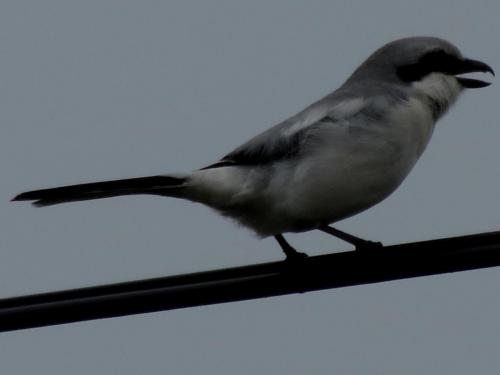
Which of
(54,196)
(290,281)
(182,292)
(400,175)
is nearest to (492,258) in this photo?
(290,281)

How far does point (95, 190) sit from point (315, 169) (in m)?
0.95

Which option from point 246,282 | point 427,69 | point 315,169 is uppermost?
point 427,69

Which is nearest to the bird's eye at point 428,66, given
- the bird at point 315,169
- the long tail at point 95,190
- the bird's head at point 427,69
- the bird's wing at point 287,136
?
the bird's head at point 427,69

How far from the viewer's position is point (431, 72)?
5219 mm

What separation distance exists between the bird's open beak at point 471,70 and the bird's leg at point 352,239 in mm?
957

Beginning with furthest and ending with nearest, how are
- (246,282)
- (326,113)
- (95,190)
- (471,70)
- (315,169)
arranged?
(471,70)
(326,113)
(315,169)
(95,190)
(246,282)

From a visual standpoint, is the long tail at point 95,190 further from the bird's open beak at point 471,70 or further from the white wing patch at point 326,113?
the bird's open beak at point 471,70

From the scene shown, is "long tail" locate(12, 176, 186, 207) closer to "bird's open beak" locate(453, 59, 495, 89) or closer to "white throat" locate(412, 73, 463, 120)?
"white throat" locate(412, 73, 463, 120)

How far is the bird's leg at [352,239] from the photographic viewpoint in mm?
4824

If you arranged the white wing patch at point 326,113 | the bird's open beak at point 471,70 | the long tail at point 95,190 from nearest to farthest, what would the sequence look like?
the long tail at point 95,190 → the white wing patch at point 326,113 → the bird's open beak at point 471,70

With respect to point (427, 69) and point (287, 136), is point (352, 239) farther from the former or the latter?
point (427, 69)

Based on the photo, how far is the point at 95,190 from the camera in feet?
14.4

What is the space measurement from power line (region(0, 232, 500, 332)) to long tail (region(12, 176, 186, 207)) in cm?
85

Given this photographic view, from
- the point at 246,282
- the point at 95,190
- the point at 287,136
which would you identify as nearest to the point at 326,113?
the point at 287,136
